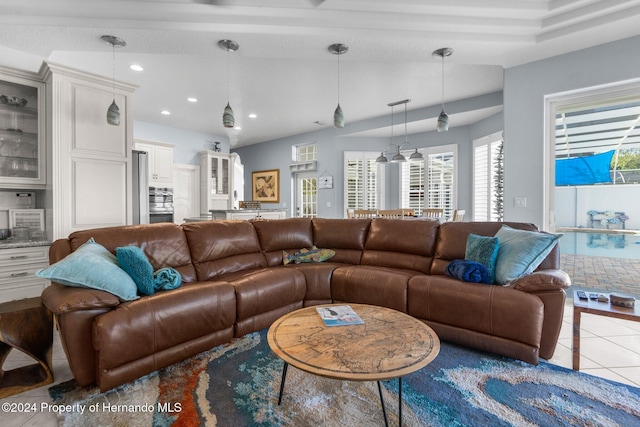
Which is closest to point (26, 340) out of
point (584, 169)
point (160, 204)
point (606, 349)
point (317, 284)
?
point (317, 284)

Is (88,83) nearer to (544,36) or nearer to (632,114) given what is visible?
(544,36)

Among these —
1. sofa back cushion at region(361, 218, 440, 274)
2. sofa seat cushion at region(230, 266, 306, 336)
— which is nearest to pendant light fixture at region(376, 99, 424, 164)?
sofa back cushion at region(361, 218, 440, 274)

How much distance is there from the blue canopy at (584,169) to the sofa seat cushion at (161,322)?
146 inches

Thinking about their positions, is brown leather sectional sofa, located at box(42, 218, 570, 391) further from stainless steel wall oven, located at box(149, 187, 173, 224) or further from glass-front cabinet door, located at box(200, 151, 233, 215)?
glass-front cabinet door, located at box(200, 151, 233, 215)

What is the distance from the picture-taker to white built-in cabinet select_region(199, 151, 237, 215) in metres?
6.89

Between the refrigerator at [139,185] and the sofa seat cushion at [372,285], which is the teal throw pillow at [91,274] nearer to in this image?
the sofa seat cushion at [372,285]

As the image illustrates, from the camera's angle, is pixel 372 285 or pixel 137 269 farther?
pixel 372 285

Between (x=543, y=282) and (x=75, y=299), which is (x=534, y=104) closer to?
(x=543, y=282)

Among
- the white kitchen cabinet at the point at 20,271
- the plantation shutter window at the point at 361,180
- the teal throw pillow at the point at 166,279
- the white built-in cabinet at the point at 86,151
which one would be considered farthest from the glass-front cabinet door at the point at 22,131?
the plantation shutter window at the point at 361,180

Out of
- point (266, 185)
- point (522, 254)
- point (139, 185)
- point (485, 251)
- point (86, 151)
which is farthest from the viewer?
point (266, 185)

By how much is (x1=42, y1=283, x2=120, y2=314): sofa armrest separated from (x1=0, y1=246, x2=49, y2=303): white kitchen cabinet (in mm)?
1268

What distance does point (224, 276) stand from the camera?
9.03 feet

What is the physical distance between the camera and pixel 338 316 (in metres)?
1.88

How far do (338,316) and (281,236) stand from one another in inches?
64.6
